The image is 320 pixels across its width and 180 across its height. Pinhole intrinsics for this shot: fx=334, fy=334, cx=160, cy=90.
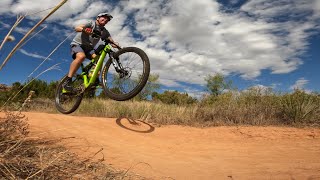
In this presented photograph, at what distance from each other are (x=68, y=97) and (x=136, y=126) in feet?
7.19

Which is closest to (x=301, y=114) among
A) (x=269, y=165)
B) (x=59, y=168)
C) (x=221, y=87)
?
(x=269, y=165)

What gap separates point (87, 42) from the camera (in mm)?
7293

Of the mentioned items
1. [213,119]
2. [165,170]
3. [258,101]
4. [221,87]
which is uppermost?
[221,87]

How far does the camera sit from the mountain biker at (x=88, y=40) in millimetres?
6832

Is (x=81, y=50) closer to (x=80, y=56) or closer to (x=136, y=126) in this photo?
(x=80, y=56)

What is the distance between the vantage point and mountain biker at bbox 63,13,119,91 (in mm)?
6832

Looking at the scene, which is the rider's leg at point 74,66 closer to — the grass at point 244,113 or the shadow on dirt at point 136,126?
the shadow on dirt at point 136,126

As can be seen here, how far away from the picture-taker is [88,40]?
7332 millimetres

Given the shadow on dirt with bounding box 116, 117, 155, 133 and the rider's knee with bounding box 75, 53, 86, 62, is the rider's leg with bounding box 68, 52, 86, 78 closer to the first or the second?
the rider's knee with bounding box 75, 53, 86, 62

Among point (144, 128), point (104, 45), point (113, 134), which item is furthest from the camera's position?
point (144, 128)

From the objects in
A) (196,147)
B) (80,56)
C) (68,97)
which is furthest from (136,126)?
(80,56)

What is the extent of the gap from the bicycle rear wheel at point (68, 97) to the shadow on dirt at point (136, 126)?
1.58 metres

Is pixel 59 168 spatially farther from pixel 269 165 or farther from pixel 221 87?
pixel 221 87

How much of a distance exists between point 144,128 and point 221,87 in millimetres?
30150
